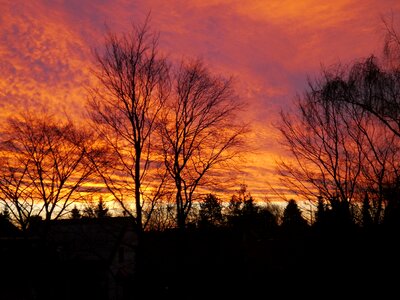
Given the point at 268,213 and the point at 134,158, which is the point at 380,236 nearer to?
the point at 134,158

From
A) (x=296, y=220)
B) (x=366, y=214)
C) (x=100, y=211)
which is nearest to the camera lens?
(x=366, y=214)

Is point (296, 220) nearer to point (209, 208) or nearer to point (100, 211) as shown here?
point (209, 208)

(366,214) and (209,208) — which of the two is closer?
(366,214)

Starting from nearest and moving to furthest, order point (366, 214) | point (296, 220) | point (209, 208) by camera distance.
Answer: point (366, 214) < point (209, 208) < point (296, 220)

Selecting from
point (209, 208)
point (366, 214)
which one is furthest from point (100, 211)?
point (366, 214)

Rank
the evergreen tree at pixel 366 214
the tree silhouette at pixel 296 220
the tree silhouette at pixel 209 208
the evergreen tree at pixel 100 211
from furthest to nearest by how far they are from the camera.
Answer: the tree silhouette at pixel 296 220, the evergreen tree at pixel 100 211, the tree silhouette at pixel 209 208, the evergreen tree at pixel 366 214

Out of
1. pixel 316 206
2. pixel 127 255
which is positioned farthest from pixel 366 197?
pixel 127 255

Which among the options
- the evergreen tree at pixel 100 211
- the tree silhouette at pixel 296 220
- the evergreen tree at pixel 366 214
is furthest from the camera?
the tree silhouette at pixel 296 220

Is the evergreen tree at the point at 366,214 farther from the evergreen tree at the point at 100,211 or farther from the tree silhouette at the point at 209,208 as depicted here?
the evergreen tree at the point at 100,211

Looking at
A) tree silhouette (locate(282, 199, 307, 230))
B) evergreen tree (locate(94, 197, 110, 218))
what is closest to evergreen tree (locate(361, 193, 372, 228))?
tree silhouette (locate(282, 199, 307, 230))

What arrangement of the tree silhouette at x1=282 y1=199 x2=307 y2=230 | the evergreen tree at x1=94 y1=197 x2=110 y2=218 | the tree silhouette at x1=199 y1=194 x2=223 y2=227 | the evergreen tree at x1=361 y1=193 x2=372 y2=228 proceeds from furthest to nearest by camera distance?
the tree silhouette at x1=282 y1=199 x2=307 y2=230 < the evergreen tree at x1=94 y1=197 x2=110 y2=218 < the tree silhouette at x1=199 y1=194 x2=223 y2=227 < the evergreen tree at x1=361 y1=193 x2=372 y2=228

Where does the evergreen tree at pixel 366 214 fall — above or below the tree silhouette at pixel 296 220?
below

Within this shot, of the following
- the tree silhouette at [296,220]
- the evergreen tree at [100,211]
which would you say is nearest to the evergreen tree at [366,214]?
the tree silhouette at [296,220]

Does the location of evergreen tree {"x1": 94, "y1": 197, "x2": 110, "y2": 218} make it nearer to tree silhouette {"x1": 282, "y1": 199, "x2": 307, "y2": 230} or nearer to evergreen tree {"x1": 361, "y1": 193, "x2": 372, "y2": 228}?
tree silhouette {"x1": 282, "y1": 199, "x2": 307, "y2": 230}
